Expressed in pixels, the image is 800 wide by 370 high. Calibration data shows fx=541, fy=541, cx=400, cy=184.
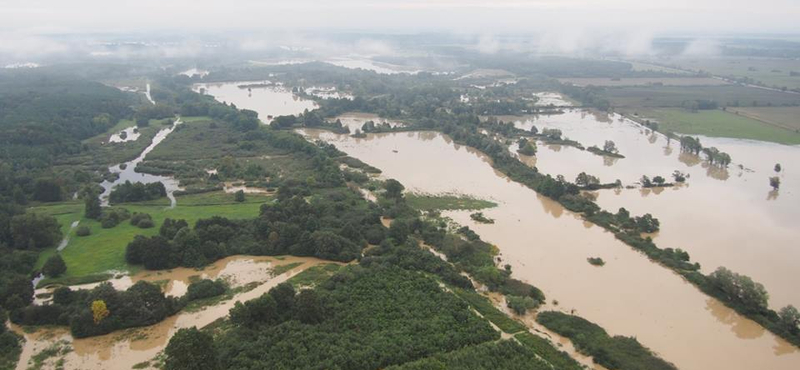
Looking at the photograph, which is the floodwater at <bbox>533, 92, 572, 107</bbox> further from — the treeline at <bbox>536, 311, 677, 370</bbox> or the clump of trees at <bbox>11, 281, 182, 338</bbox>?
the clump of trees at <bbox>11, 281, 182, 338</bbox>

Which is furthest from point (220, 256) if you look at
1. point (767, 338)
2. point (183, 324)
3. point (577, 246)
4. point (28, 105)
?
point (28, 105)

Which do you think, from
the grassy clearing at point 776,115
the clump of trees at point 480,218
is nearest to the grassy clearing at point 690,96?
the grassy clearing at point 776,115

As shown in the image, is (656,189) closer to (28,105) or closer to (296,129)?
(296,129)

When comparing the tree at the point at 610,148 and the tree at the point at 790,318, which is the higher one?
the tree at the point at 610,148

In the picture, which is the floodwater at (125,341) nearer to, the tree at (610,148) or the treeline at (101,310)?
the treeline at (101,310)

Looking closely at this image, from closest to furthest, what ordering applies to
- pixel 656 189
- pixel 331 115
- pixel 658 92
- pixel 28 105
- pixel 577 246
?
pixel 577 246
pixel 656 189
pixel 28 105
pixel 331 115
pixel 658 92

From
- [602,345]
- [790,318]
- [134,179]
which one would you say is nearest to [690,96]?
[790,318]
